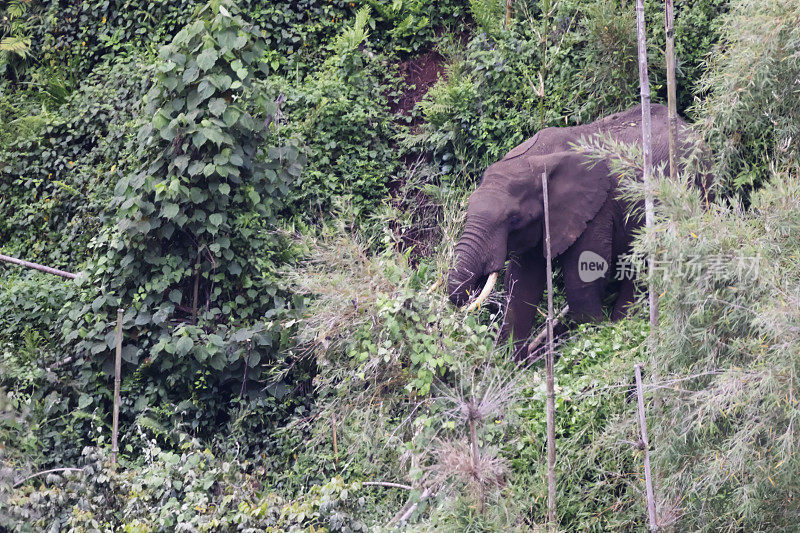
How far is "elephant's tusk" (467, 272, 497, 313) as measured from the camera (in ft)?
22.3

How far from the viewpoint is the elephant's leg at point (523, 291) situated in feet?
26.5

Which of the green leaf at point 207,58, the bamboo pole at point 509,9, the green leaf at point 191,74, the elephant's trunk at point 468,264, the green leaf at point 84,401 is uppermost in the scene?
the green leaf at point 207,58

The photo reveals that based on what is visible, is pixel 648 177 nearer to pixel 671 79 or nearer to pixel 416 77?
pixel 671 79

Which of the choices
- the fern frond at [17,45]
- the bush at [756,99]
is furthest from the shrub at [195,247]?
the fern frond at [17,45]

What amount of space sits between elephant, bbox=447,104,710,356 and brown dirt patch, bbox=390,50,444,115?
2276 millimetres

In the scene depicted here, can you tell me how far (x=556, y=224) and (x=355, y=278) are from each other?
77.9 inches

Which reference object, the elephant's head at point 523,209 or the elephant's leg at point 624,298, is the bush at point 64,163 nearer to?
the elephant's head at point 523,209

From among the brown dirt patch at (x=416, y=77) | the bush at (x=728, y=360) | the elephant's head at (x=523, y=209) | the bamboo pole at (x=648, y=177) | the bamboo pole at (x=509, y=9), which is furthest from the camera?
the brown dirt patch at (x=416, y=77)

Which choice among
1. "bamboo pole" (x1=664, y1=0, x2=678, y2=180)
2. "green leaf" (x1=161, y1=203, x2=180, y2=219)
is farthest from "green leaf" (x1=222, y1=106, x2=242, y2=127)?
"bamboo pole" (x1=664, y1=0, x2=678, y2=180)

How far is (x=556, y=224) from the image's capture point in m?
7.85

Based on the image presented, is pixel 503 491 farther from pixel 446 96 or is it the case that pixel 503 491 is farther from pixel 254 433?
pixel 446 96

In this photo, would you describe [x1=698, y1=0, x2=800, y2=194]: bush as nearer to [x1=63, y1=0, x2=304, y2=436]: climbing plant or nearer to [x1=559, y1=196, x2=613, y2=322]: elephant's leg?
[x1=559, y1=196, x2=613, y2=322]: elephant's leg

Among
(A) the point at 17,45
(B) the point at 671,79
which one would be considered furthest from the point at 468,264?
(A) the point at 17,45

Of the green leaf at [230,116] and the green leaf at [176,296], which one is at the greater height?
the green leaf at [230,116]
